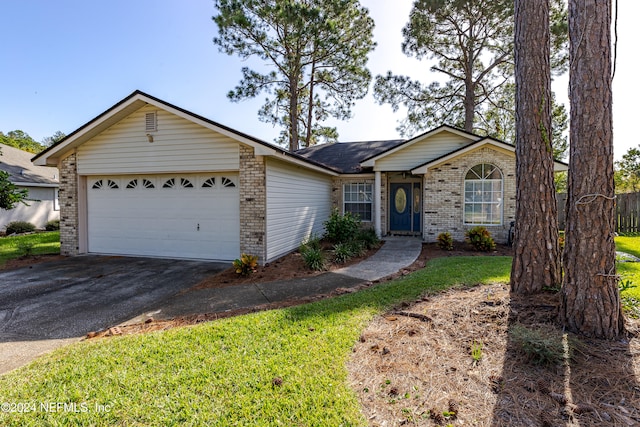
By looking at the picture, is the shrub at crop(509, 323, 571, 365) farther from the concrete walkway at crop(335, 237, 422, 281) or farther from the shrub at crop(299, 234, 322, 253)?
the shrub at crop(299, 234, 322, 253)

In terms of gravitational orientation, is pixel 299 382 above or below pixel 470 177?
below

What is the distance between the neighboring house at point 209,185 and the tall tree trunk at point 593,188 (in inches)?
223

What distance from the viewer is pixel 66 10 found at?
361 inches

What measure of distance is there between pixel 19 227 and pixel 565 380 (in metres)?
21.3

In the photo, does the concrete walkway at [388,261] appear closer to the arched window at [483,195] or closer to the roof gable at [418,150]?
the arched window at [483,195]

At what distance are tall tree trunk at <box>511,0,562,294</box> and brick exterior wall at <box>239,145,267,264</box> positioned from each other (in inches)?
212

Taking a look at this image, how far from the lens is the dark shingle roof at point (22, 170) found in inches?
639

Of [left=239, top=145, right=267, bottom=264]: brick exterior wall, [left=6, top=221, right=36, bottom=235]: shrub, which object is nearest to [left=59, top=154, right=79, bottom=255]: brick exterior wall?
[left=239, top=145, right=267, bottom=264]: brick exterior wall

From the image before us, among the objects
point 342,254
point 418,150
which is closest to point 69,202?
point 342,254

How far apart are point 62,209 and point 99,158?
205cm

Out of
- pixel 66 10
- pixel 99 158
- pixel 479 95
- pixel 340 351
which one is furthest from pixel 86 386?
pixel 479 95

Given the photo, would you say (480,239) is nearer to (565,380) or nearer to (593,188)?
(593,188)

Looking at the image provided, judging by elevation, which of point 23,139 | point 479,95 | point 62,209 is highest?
point 23,139

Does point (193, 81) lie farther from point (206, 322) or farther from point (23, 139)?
point (23, 139)
